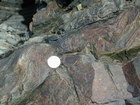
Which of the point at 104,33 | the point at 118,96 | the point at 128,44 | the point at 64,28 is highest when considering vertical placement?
the point at 64,28

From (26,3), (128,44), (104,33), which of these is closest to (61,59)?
(104,33)

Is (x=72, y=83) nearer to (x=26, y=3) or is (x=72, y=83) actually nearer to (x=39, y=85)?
(x=39, y=85)

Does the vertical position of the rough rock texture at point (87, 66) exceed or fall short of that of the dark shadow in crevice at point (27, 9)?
it falls short

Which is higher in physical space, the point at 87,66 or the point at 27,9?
the point at 27,9

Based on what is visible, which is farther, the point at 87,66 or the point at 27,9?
the point at 27,9

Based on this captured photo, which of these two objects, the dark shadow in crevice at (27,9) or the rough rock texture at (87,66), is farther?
the dark shadow in crevice at (27,9)

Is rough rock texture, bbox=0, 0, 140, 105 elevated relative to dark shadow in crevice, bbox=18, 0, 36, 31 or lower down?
lower down

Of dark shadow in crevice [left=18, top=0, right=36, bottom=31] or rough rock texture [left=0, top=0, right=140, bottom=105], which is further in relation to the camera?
dark shadow in crevice [left=18, top=0, right=36, bottom=31]

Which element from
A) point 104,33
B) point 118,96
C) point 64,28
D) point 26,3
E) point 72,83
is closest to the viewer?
point 118,96
